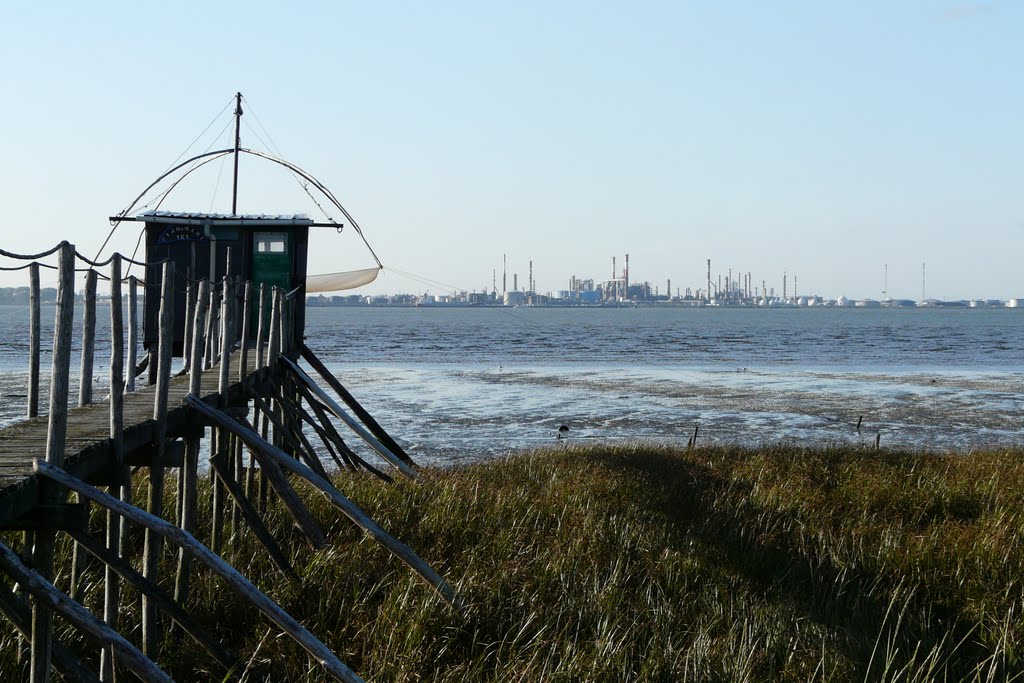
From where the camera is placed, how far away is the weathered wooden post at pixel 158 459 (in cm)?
716

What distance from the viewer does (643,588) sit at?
A: 28.3ft

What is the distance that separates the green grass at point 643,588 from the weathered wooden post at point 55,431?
1.09m

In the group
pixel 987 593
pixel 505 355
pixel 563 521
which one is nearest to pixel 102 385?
pixel 563 521

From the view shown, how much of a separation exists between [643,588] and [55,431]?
16.4 feet

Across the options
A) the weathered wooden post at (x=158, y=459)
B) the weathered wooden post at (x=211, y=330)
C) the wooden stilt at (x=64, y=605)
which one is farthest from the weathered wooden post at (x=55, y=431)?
the weathered wooden post at (x=211, y=330)

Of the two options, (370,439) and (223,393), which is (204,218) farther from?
(223,393)

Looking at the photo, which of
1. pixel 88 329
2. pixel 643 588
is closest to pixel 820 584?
pixel 643 588

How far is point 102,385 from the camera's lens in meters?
29.4

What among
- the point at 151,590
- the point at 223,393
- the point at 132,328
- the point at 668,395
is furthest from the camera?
the point at 668,395

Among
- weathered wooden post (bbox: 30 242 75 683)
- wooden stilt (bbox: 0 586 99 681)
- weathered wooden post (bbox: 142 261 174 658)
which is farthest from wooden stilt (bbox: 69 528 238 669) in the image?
weathered wooden post (bbox: 142 261 174 658)

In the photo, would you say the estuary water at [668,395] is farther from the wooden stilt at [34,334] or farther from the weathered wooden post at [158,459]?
the wooden stilt at [34,334]

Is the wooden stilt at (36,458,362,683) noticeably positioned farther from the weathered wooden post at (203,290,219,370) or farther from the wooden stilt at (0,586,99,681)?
the weathered wooden post at (203,290,219,370)

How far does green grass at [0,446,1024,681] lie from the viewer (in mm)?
6961

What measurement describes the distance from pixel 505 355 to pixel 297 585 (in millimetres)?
49243
